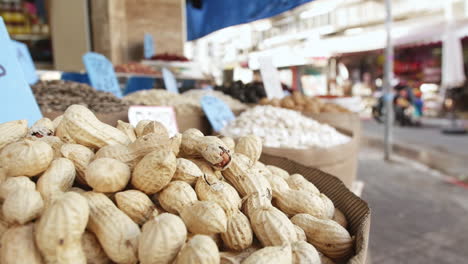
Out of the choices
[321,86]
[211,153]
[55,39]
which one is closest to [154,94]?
[211,153]

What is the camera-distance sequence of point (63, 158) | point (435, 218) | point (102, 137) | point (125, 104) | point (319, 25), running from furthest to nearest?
point (319, 25), point (435, 218), point (125, 104), point (102, 137), point (63, 158)

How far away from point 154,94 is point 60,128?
4.70ft

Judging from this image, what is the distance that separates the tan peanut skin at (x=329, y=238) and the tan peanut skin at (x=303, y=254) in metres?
0.07

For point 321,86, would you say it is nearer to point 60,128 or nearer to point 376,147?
point 376,147

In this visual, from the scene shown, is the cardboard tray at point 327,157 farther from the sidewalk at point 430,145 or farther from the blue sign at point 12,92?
the sidewalk at point 430,145

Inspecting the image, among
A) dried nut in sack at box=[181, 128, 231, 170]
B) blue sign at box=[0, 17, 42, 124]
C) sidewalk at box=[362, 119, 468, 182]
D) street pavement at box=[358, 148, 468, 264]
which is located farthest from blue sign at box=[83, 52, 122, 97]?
sidewalk at box=[362, 119, 468, 182]

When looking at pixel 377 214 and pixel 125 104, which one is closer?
pixel 125 104

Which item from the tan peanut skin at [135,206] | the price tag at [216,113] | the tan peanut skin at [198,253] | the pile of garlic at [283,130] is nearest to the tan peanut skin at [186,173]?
the tan peanut skin at [135,206]

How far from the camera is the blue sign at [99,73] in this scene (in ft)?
7.09

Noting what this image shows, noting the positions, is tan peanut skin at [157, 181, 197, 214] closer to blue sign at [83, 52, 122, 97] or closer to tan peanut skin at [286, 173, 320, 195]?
tan peanut skin at [286, 173, 320, 195]

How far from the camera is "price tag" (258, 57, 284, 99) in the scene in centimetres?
277

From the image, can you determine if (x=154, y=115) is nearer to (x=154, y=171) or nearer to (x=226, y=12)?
(x=154, y=171)

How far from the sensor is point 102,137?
0.86 metres

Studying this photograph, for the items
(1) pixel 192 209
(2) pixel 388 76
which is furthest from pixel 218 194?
(2) pixel 388 76
